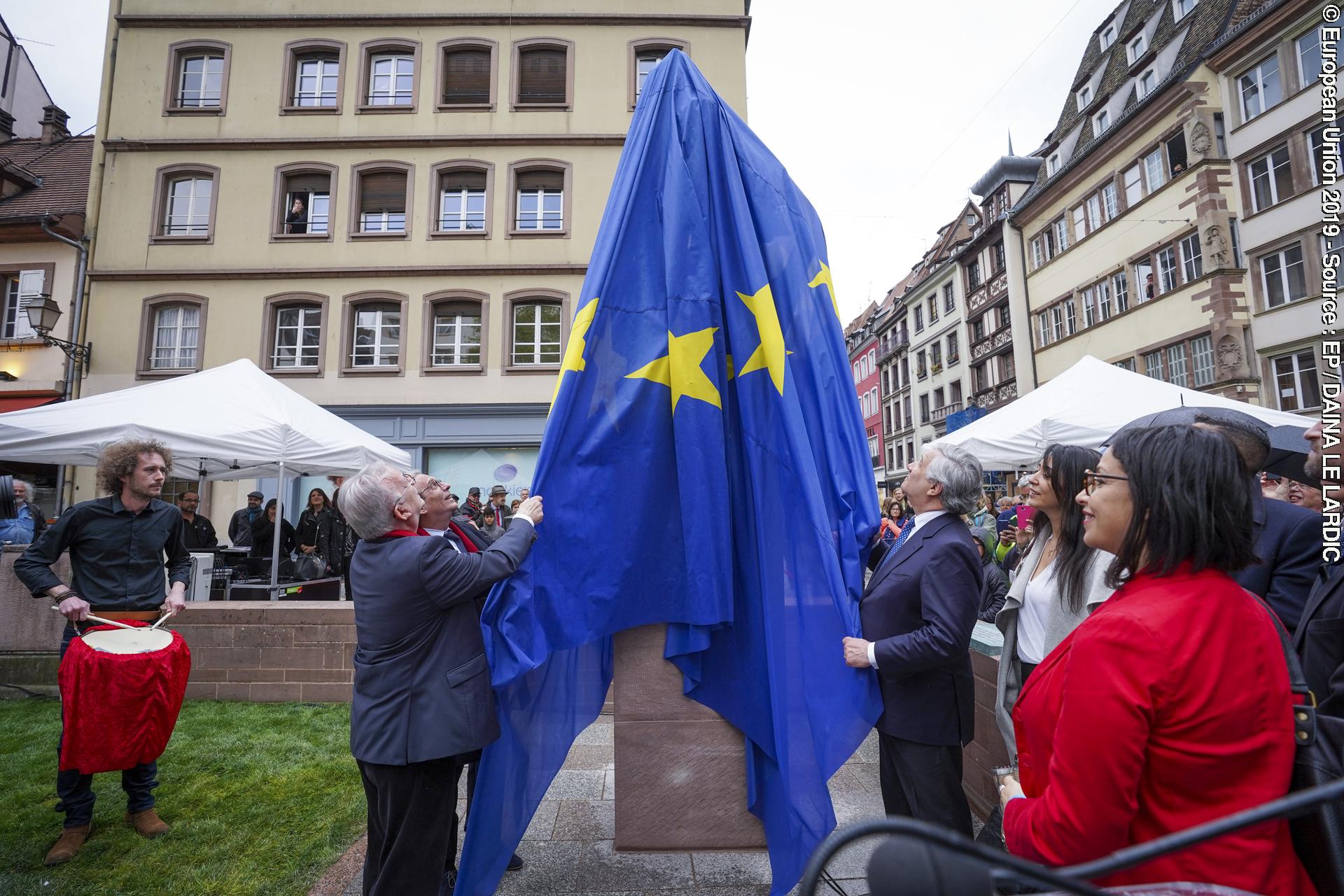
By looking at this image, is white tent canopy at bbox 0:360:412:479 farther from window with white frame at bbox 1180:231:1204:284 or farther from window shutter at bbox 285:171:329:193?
window with white frame at bbox 1180:231:1204:284

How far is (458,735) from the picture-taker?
2.63 meters

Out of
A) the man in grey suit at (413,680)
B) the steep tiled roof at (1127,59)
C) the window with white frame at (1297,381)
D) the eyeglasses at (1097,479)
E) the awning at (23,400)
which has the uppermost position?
the steep tiled roof at (1127,59)

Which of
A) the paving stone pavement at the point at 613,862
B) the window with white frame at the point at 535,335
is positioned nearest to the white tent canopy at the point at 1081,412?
the paving stone pavement at the point at 613,862

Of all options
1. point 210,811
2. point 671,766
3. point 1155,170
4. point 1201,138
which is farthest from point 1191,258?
point 210,811

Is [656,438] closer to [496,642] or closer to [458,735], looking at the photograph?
[496,642]

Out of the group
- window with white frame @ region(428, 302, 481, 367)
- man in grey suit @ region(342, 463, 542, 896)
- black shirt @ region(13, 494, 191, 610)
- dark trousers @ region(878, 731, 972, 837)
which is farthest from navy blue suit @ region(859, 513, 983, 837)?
window with white frame @ region(428, 302, 481, 367)

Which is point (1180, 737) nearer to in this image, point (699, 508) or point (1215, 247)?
point (699, 508)

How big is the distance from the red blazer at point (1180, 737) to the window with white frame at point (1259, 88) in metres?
26.7

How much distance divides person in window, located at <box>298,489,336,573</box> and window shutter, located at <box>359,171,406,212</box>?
31.8ft

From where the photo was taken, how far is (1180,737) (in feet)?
4.20

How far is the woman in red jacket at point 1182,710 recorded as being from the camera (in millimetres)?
1263

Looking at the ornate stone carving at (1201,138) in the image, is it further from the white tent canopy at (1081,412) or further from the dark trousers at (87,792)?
the dark trousers at (87,792)

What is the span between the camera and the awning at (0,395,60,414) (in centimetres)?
1751

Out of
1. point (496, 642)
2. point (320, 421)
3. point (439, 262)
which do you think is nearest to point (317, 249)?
point (439, 262)
